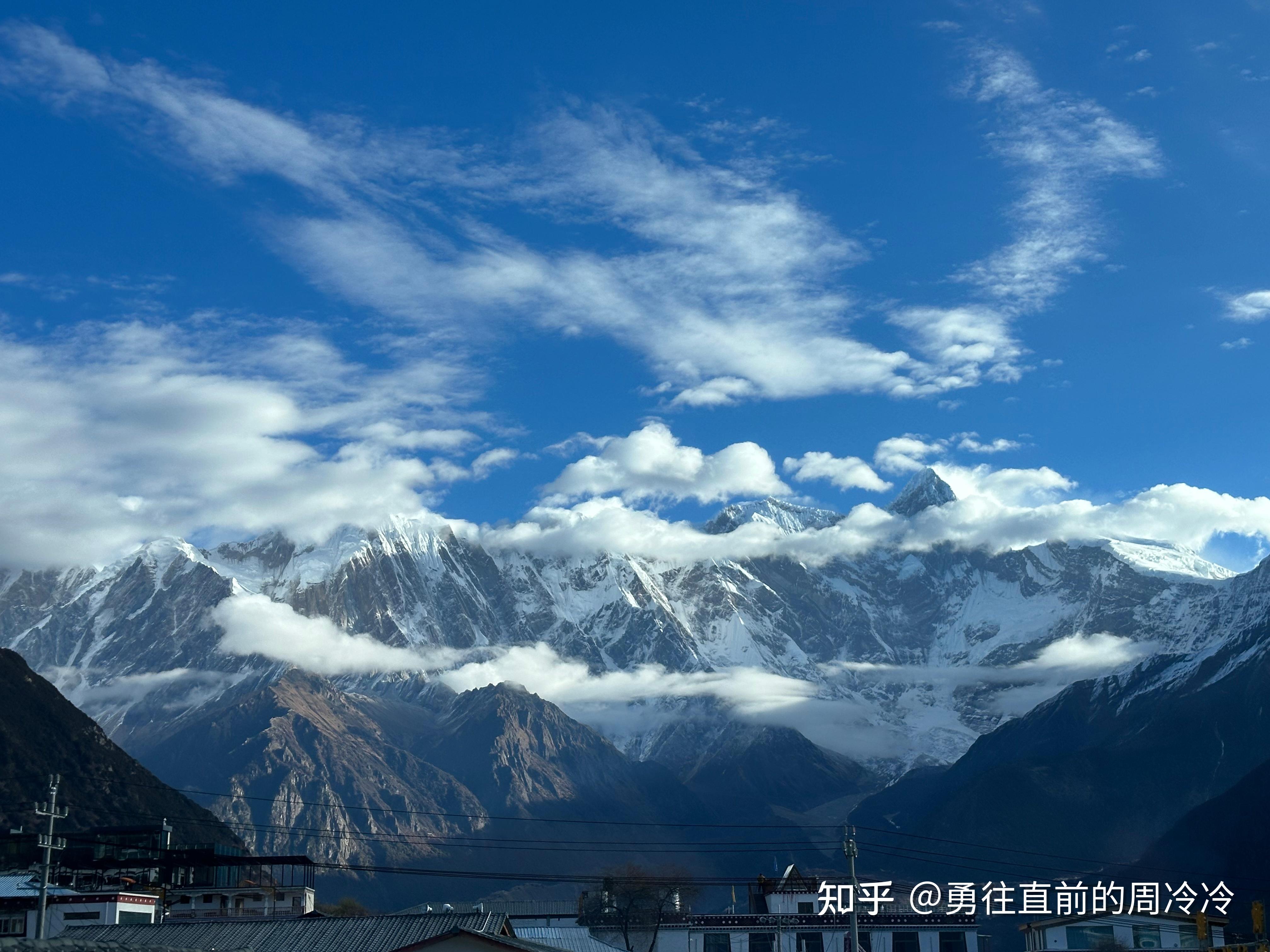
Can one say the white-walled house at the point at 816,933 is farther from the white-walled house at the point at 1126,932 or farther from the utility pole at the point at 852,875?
the utility pole at the point at 852,875

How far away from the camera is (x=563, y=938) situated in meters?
115

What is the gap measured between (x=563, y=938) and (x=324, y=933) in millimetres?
46668

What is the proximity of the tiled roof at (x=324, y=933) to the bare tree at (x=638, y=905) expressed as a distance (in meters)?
44.5

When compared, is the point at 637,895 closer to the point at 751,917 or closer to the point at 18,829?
the point at 751,917

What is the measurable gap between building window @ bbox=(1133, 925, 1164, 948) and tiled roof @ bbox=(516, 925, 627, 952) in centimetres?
4099

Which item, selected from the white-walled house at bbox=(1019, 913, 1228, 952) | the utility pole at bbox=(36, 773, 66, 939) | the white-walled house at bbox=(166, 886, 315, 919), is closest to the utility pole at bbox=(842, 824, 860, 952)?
the white-walled house at bbox=(1019, 913, 1228, 952)

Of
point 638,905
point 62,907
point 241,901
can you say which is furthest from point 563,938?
point 62,907

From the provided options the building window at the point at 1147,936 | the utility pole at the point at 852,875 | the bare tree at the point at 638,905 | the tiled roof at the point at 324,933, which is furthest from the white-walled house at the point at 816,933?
the tiled roof at the point at 324,933

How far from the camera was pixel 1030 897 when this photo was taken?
107375 millimetres

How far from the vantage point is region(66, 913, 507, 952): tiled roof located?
225ft

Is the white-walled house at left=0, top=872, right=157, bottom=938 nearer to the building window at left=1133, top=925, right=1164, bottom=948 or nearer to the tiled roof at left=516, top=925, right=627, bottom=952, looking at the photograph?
the tiled roof at left=516, top=925, right=627, bottom=952

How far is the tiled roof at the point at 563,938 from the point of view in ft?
363

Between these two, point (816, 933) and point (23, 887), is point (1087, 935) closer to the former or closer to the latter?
point (816, 933)

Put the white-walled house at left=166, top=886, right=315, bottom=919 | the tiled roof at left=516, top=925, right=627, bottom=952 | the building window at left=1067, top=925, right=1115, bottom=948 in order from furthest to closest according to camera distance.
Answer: the white-walled house at left=166, top=886, right=315, bottom=919
the building window at left=1067, top=925, right=1115, bottom=948
the tiled roof at left=516, top=925, right=627, bottom=952
